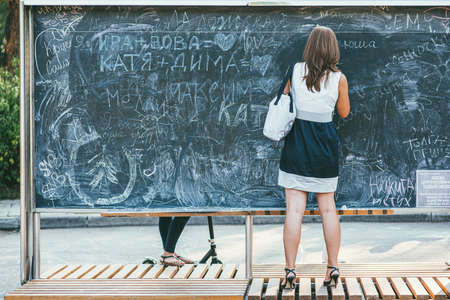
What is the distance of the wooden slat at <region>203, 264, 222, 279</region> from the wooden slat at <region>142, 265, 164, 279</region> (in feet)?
1.30

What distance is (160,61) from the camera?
580 cm

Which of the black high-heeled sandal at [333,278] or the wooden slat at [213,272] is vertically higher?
the black high-heeled sandal at [333,278]

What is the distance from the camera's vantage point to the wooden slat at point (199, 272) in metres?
5.60

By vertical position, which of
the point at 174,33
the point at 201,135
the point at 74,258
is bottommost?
the point at 74,258

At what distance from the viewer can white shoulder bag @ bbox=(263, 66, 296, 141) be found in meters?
5.20

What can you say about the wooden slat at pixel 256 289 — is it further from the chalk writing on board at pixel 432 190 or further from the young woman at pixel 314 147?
the chalk writing on board at pixel 432 190

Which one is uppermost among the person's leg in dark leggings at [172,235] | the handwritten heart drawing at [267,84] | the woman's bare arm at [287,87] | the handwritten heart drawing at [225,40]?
the handwritten heart drawing at [225,40]

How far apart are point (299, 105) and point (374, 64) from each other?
981 millimetres

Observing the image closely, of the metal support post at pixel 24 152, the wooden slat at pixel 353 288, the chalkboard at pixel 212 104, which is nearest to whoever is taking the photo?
the wooden slat at pixel 353 288

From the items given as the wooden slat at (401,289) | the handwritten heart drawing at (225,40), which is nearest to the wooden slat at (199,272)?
the wooden slat at (401,289)

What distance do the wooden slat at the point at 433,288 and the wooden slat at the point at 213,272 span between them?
1607 millimetres

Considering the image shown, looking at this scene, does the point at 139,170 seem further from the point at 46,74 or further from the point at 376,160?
the point at 376,160

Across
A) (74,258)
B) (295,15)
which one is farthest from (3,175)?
(295,15)

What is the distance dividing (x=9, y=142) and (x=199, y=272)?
8.64m
